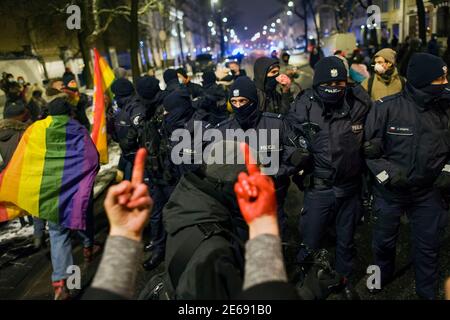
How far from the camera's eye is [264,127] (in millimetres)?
3811

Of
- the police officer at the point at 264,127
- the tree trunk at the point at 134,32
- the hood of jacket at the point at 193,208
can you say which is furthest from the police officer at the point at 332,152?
the tree trunk at the point at 134,32

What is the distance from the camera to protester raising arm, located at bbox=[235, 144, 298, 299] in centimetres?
121

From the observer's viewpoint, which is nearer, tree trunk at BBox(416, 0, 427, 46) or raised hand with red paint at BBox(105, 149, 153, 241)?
raised hand with red paint at BBox(105, 149, 153, 241)

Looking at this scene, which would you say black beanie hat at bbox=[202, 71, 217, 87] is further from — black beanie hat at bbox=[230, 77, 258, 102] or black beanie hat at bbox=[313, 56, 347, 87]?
black beanie hat at bbox=[313, 56, 347, 87]

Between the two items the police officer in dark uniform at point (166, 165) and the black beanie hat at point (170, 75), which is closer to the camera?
the police officer in dark uniform at point (166, 165)

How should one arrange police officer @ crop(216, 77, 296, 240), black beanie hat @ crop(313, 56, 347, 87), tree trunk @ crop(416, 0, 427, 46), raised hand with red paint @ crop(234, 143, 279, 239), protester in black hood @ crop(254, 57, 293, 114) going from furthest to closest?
tree trunk @ crop(416, 0, 427, 46) < protester in black hood @ crop(254, 57, 293, 114) < police officer @ crop(216, 77, 296, 240) < black beanie hat @ crop(313, 56, 347, 87) < raised hand with red paint @ crop(234, 143, 279, 239)

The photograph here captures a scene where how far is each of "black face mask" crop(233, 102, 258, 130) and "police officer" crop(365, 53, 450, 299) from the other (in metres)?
1.08

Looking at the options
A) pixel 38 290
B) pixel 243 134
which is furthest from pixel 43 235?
pixel 243 134

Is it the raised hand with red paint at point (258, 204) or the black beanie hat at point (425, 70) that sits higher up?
the black beanie hat at point (425, 70)

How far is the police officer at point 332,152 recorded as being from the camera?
3525mm

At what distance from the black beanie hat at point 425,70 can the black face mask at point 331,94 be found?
1.95 ft

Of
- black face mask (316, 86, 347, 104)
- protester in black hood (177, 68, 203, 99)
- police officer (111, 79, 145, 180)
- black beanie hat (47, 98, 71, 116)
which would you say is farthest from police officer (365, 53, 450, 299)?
protester in black hood (177, 68, 203, 99)

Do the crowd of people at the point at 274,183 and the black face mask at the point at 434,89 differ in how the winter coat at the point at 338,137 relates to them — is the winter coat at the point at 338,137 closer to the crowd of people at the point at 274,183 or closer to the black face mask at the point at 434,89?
the crowd of people at the point at 274,183

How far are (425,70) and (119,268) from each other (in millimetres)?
2999
